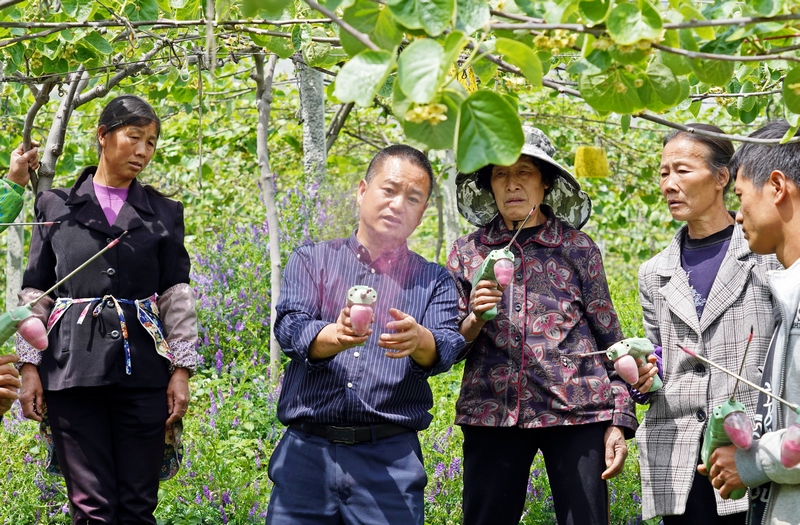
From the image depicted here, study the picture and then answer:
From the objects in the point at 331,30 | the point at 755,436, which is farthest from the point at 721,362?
the point at 331,30

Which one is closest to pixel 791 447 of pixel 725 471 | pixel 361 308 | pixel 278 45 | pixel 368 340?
pixel 725 471

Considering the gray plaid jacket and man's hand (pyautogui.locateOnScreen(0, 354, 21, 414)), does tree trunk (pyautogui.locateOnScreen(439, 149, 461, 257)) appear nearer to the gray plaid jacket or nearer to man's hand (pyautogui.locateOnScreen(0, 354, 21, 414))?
the gray plaid jacket

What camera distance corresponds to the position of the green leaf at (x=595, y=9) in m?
1.39

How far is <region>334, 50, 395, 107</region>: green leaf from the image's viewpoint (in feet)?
4.22

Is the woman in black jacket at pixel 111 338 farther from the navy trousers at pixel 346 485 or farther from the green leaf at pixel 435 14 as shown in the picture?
the green leaf at pixel 435 14

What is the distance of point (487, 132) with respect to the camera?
130 cm

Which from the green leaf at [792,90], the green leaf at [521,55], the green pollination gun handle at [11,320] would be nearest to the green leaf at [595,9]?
the green leaf at [521,55]

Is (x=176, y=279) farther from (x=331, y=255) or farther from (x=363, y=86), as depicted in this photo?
(x=363, y=86)

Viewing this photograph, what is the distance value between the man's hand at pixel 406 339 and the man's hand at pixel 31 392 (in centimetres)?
118

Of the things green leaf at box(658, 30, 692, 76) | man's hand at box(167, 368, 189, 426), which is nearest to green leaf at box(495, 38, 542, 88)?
green leaf at box(658, 30, 692, 76)

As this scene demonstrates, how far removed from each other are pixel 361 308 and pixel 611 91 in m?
0.84

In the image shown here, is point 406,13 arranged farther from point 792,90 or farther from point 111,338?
point 111,338

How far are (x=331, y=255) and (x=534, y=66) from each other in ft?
4.30

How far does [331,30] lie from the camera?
2.77 metres
